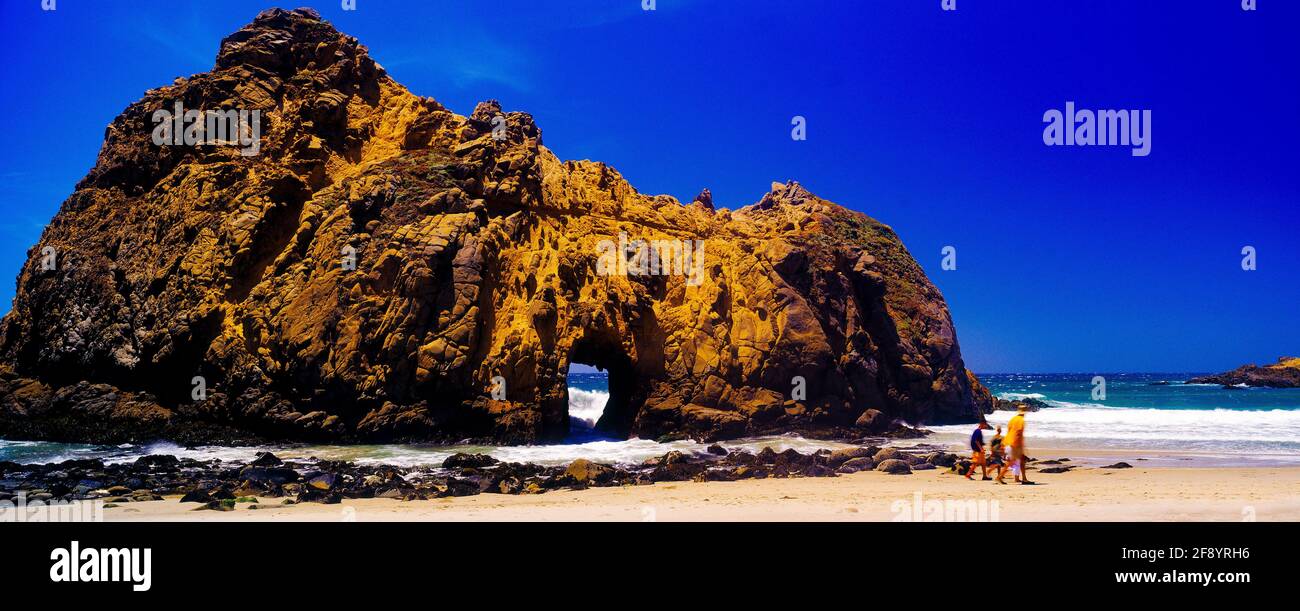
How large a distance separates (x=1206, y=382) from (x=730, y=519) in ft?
410

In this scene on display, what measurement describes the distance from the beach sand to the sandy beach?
19mm

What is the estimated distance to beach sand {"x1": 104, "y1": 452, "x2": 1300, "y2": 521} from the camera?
445 inches

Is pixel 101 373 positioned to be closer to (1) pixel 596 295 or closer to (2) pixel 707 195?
(1) pixel 596 295

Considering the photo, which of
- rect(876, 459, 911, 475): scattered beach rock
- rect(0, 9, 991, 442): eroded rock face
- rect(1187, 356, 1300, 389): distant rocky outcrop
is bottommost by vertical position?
rect(1187, 356, 1300, 389): distant rocky outcrop

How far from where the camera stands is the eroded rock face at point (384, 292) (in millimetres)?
23594

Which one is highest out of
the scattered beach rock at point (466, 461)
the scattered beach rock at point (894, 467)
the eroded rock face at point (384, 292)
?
the eroded rock face at point (384, 292)

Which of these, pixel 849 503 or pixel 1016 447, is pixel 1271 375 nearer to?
pixel 1016 447

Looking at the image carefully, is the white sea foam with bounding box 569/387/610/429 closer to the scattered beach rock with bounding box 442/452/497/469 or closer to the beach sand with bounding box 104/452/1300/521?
the scattered beach rock with bounding box 442/452/497/469

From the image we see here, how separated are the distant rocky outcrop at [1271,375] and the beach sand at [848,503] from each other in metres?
91.5

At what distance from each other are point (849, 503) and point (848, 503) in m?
0.02

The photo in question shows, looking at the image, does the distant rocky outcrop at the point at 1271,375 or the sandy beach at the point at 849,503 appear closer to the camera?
the sandy beach at the point at 849,503

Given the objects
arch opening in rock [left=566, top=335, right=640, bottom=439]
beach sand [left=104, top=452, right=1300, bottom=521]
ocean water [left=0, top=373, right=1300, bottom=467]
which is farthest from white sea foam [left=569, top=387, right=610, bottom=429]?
beach sand [left=104, top=452, right=1300, bottom=521]

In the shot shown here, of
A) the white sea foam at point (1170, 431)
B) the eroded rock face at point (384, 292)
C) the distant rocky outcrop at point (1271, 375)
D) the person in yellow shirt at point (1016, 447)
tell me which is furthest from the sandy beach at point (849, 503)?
the distant rocky outcrop at point (1271, 375)

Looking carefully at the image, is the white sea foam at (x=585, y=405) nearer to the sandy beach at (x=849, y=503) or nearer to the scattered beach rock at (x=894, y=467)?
the scattered beach rock at (x=894, y=467)
